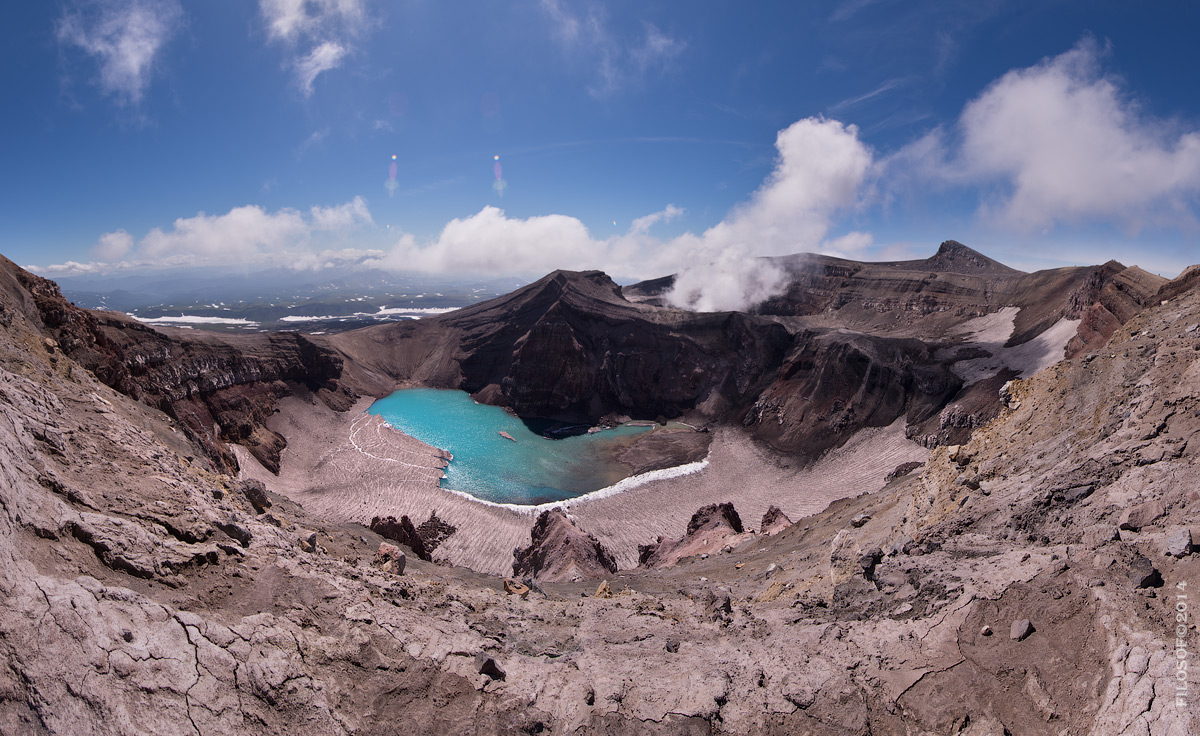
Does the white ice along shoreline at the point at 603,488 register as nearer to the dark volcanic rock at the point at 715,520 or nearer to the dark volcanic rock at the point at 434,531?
the dark volcanic rock at the point at 434,531

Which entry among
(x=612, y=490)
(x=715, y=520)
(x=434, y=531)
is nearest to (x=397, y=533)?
(x=434, y=531)

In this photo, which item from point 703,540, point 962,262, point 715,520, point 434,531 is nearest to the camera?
point 703,540

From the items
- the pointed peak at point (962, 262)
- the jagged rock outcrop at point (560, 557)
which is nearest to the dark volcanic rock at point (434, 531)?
the jagged rock outcrop at point (560, 557)

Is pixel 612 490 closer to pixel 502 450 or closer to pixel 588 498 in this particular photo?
pixel 588 498

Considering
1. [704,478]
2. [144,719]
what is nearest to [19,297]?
[144,719]

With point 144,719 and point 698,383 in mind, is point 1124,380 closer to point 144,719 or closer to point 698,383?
point 144,719

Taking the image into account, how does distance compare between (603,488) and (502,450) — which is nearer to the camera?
(603,488)

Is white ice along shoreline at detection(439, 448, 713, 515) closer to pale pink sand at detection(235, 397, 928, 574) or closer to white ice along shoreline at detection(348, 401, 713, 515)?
white ice along shoreline at detection(348, 401, 713, 515)

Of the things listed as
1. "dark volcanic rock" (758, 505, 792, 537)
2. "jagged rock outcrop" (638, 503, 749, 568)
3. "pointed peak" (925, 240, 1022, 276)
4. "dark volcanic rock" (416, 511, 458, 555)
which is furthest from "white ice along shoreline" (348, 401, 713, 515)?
"pointed peak" (925, 240, 1022, 276)
